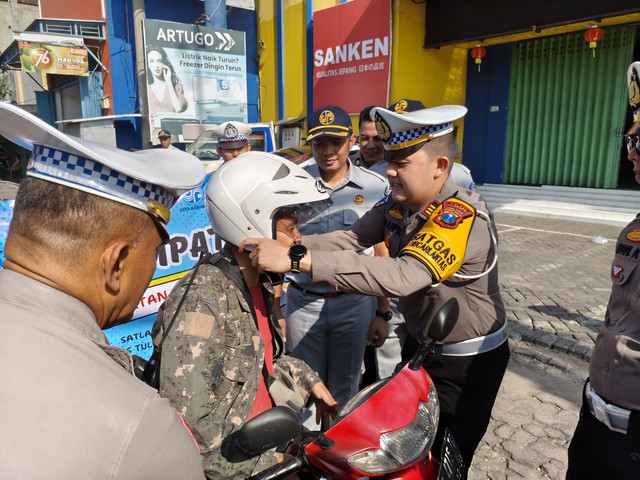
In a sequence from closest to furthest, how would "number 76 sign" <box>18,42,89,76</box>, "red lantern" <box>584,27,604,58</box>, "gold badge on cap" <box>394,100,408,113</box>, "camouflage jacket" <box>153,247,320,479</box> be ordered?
"camouflage jacket" <box>153,247,320,479</box>
"gold badge on cap" <box>394,100,408,113</box>
"red lantern" <box>584,27,604,58</box>
"number 76 sign" <box>18,42,89,76</box>

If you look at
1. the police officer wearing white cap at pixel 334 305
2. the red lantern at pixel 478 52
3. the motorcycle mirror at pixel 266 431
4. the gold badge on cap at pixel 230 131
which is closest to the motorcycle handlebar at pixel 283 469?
the motorcycle mirror at pixel 266 431

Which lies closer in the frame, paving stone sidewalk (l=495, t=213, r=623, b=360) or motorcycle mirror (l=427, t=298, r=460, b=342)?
motorcycle mirror (l=427, t=298, r=460, b=342)

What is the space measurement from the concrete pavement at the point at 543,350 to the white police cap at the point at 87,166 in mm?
2655

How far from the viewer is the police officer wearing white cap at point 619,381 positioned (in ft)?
5.47

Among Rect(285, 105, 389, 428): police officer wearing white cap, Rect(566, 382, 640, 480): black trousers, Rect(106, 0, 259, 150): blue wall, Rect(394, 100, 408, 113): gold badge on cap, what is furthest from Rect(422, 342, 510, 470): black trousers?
Rect(106, 0, 259, 150): blue wall

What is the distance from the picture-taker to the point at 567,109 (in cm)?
1220

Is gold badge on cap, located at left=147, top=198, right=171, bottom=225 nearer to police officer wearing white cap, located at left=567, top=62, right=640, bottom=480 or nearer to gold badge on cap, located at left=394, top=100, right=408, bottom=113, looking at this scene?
police officer wearing white cap, located at left=567, top=62, right=640, bottom=480

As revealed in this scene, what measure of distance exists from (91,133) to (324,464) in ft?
52.8

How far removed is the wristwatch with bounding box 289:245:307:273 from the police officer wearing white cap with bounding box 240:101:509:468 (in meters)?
0.02

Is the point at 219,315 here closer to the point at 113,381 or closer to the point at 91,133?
the point at 113,381

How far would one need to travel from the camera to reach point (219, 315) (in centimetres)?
161

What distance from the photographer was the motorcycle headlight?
4.47 ft

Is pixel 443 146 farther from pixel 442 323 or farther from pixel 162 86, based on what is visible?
pixel 162 86

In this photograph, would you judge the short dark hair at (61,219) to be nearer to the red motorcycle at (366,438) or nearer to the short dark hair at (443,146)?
the red motorcycle at (366,438)
